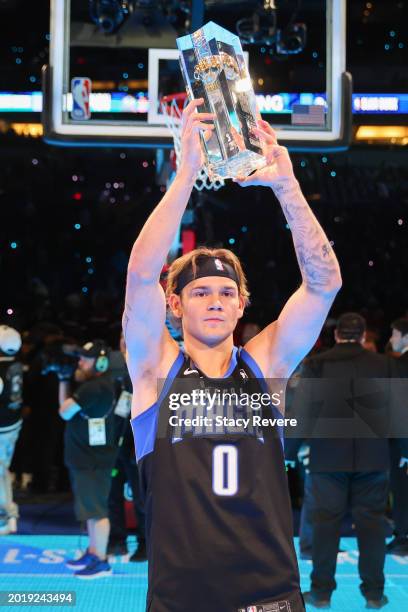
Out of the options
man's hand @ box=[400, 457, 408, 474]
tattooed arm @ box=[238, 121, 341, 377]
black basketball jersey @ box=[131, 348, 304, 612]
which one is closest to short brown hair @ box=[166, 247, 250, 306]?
tattooed arm @ box=[238, 121, 341, 377]

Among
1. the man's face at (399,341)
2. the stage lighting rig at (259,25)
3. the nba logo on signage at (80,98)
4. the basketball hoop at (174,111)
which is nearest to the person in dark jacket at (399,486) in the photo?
the man's face at (399,341)

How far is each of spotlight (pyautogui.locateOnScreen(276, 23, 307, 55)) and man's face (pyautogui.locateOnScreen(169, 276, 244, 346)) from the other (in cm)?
452

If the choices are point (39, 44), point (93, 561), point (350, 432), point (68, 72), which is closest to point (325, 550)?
point (350, 432)

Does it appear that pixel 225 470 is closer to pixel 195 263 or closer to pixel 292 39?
pixel 195 263

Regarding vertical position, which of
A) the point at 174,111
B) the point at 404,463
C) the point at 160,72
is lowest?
the point at 404,463

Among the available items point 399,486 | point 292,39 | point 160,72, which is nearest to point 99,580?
point 399,486

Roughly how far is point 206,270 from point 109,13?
448 centimetres

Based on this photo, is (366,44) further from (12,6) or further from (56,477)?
(56,477)

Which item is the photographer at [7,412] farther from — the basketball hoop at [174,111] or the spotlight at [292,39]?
the spotlight at [292,39]

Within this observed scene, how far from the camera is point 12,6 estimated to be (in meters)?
12.5

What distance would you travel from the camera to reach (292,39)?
289 inches

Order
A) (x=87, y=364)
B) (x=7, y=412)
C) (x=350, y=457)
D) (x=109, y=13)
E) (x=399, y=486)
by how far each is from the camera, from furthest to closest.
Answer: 1. (x=7, y=412)
2. (x=399, y=486)
3. (x=109, y=13)
4. (x=87, y=364)
5. (x=350, y=457)

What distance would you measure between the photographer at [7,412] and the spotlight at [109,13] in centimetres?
293
